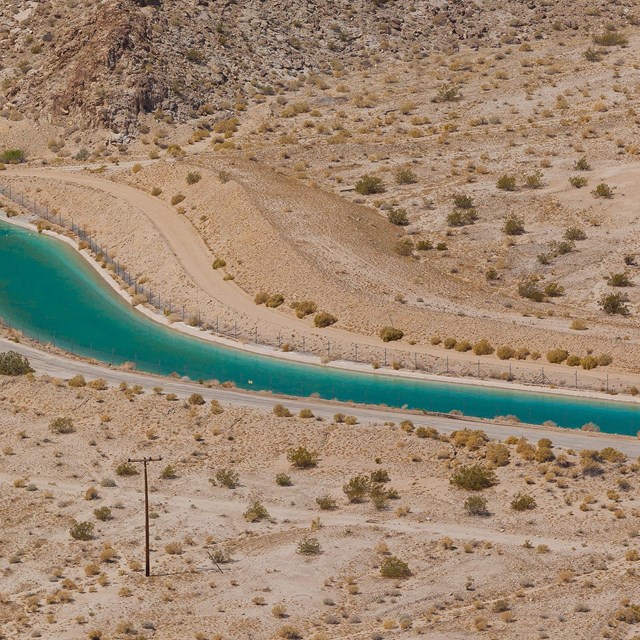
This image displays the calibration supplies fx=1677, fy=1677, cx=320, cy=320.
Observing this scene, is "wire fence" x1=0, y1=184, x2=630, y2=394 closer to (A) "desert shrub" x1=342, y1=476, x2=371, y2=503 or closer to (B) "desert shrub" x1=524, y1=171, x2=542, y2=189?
(A) "desert shrub" x1=342, y1=476, x2=371, y2=503

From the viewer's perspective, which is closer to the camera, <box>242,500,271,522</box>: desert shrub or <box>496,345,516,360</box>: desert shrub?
<box>242,500,271,522</box>: desert shrub

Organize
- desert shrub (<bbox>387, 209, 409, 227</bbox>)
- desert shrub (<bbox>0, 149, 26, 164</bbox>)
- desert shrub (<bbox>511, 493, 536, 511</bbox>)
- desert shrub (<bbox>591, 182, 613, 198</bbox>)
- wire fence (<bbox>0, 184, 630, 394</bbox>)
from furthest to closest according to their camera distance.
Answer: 1. desert shrub (<bbox>0, 149, 26, 164</bbox>)
2. desert shrub (<bbox>591, 182, 613, 198</bbox>)
3. desert shrub (<bbox>387, 209, 409, 227</bbox>)
4. wire fence (<bbox>0, 184, 630, 394</bbox>)
5. desert shrub (<bbox>511, 493, 536, 511</bbox>)

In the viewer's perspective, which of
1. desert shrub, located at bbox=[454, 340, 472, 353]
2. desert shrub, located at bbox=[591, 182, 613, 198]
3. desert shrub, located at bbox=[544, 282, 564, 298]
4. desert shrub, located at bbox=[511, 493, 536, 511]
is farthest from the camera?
desert shrub, located at bbox=[591, 182, 613, 198]

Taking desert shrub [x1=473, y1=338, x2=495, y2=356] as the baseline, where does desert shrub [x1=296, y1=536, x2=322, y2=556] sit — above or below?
below

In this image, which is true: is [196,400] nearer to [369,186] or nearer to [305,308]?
[305,308]

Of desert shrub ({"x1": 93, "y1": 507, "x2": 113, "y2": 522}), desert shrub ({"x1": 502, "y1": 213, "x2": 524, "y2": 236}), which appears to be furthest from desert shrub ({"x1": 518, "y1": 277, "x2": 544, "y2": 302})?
desert shrub ({"x1": 93, "y1": 507, "x2": 113, "y2": 522})

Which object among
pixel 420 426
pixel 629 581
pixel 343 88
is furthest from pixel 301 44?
pixel 629 581

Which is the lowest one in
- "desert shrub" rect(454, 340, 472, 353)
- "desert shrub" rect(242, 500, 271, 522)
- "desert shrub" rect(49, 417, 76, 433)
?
"desert shrub" rect(242, 500, 271, 522)

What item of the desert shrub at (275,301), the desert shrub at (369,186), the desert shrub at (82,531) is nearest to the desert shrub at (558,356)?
the desert shrub at (275,301)
